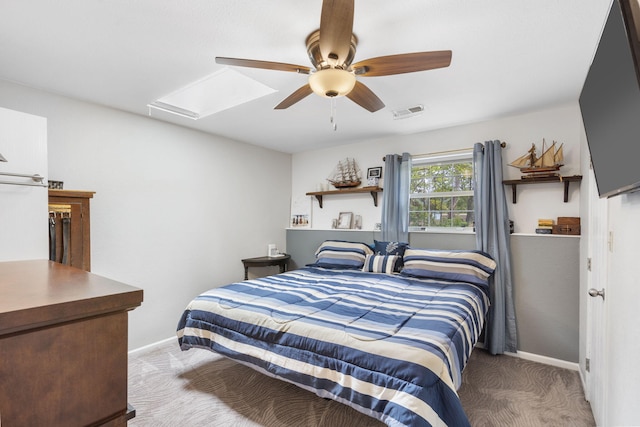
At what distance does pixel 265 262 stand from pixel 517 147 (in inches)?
128

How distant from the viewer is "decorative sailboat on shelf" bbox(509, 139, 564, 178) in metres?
2.87

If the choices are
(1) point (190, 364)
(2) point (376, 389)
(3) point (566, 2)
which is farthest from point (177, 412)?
(3) point (566, 2)

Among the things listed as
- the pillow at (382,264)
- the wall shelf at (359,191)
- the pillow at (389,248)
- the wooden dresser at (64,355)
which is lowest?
the pillow at (382,264)

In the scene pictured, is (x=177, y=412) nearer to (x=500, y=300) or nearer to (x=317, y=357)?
(x=317, y=357)

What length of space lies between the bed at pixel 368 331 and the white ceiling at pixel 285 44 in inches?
65.8

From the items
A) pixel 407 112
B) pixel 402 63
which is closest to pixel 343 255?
pixel 407 112

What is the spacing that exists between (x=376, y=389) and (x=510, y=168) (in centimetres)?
276

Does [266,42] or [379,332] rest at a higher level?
[266,42]

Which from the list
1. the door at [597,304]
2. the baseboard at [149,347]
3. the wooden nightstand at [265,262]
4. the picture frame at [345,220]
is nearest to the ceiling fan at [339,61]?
the door at [597,304]

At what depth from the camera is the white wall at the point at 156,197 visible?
273cm

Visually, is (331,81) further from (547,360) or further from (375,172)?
(547,360)

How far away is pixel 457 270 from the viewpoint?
302 cm

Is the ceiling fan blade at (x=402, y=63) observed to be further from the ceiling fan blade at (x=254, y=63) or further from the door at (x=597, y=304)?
the door at (x=597, y=304)

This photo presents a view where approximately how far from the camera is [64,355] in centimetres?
57
